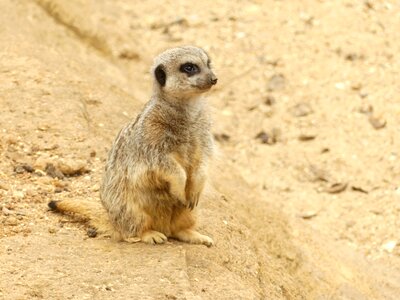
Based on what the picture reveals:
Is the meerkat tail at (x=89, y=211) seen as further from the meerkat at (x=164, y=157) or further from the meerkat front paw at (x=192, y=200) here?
the meerkat front paw at (x=192, y=200)

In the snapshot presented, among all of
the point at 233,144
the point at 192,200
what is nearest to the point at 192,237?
the point at 192,200

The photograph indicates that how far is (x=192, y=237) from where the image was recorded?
3.68m

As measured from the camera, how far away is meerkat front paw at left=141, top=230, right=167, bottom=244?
356 cm

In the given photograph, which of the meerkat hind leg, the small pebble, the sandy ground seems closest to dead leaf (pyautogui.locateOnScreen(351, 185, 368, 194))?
the sandy ground

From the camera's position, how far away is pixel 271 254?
4.31 metres

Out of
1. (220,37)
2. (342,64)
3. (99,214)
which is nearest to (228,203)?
(99,214)

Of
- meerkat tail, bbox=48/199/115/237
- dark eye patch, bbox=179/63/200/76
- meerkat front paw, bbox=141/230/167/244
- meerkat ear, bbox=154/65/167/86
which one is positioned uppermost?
dark eye patch, bbox=179/63/200/76

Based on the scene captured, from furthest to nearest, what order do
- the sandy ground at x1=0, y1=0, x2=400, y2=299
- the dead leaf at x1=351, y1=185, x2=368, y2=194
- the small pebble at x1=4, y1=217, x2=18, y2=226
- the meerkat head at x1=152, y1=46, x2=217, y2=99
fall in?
1. the dead leaf at x1=351, y1=185, x2=368, y2=194
2. the small pebble at x1=4, y1=217, x2=18, y2=226
3. the meerkat head at x1=152, y1=46, x2=217, y2=99
4. the sandy ground at x1=0, y1=0, x2=400, y2=299

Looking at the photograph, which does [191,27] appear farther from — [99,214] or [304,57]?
[99,214]

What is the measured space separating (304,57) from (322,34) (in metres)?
0.38

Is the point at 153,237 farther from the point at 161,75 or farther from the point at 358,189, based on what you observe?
Result: the point at 358,189

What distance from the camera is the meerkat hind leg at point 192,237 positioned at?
367 cm

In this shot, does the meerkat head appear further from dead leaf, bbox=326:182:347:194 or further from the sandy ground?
dead leaf, bbox=326:182:347:194

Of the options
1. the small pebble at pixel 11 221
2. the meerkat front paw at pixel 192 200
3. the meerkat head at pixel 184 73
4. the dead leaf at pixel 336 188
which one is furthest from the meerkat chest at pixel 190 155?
Answer: the dead leaf at pixel 336 188
